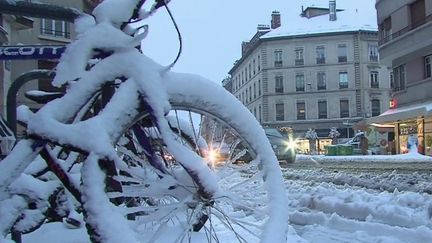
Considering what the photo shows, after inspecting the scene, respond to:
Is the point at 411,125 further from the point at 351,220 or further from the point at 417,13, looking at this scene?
the point at 351,220

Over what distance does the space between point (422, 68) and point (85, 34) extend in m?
28.9

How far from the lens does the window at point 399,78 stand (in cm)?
3131

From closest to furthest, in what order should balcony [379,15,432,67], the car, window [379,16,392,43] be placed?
the car
balcony [379,15,432,67]
window [379,16,392,43]

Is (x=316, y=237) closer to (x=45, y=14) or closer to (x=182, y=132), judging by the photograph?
(x=182, y=132)

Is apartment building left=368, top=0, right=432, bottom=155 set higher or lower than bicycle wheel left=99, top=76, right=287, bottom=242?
higher

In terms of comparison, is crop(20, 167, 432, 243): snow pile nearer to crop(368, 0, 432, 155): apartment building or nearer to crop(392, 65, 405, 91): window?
crop(368, 0, 432, 155): apartment building

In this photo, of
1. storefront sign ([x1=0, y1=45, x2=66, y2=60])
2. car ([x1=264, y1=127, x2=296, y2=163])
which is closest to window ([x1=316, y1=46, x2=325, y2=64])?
car ([x1=264, y1=127, x2=296, y2=163])

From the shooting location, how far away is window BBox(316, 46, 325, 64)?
58.7 metres

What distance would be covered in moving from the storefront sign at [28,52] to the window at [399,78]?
1188 inches

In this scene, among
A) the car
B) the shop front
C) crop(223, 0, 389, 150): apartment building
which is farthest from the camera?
crop(223, 0, 389, 150): apartment building

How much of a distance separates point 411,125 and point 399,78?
119 inches

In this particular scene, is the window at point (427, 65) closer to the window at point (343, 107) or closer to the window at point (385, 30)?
the window at point (385, 30)

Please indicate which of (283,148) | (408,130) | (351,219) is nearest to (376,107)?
(408,130)

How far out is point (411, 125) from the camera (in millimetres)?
30641
